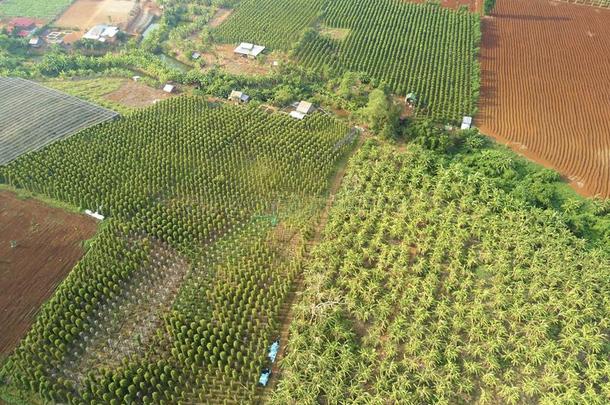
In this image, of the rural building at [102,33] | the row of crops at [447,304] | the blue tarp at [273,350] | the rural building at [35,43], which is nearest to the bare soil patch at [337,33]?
the rural building at [102,33]

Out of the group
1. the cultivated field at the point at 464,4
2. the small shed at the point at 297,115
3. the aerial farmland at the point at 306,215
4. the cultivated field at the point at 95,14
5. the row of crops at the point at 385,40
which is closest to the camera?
the aerial farmland at the point at 306,215

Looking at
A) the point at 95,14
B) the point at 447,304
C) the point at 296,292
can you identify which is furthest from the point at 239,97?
the point at 95,14

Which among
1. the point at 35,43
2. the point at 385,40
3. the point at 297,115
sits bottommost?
the point at 35,43

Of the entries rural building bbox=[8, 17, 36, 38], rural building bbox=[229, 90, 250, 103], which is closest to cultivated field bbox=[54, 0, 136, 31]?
rural building bbox=[8, 17, 36, 38]

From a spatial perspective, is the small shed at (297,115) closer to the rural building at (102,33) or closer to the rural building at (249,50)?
the rural building at (249,50)

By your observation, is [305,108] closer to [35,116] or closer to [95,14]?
[35,116]

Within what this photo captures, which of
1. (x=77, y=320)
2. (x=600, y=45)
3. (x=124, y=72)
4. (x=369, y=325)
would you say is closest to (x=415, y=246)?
(x=369, y=325)

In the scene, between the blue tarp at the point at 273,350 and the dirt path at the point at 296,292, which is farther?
the blue tarp at the point at 273,350
